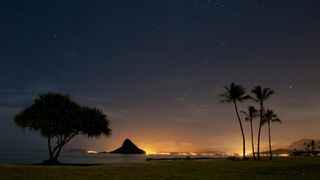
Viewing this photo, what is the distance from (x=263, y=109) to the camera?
87.9 metres

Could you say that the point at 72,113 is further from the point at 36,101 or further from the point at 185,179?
the point at 185,179

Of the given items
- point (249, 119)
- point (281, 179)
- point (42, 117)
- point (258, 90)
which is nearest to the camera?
point (281, 179)

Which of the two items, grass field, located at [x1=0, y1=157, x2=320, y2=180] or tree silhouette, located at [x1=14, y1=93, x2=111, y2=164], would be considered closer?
grass field, located at [x1=0, y1=157, x2=320, y2=180]

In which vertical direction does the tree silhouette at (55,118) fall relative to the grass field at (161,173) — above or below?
above

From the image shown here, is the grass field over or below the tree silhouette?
below

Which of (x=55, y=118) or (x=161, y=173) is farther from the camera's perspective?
(x=55, y=118)

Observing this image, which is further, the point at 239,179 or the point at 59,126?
the point at 59,126

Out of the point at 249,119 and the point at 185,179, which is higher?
the point at 249,119

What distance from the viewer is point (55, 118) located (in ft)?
201

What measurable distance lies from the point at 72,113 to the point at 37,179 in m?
36.1

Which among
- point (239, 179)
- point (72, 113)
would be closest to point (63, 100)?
point (72, 113)

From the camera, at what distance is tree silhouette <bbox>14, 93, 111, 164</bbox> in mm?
61000

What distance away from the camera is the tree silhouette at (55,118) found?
61000mm

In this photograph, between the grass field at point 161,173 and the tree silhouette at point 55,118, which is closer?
the grass field at point 161,173
